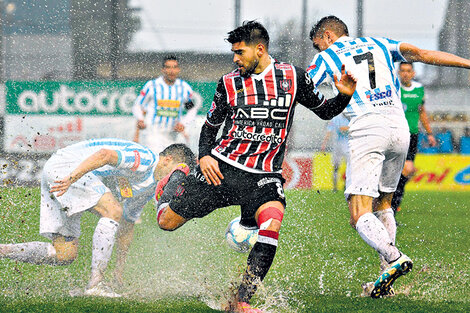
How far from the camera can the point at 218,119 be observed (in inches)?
183

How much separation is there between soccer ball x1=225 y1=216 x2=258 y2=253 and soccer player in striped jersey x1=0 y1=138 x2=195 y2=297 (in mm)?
938

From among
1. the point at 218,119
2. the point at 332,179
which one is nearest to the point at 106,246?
the point at 218,119

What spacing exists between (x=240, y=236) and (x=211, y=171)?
607 mm

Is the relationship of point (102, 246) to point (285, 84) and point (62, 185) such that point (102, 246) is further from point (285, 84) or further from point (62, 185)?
point (285, 84)

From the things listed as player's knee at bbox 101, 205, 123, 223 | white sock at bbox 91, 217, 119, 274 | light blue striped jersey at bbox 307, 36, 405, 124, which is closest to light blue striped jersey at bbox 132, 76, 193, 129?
player's knee at bbox 101, 205, 123, 223

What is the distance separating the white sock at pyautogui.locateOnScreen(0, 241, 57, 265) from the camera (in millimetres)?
5230

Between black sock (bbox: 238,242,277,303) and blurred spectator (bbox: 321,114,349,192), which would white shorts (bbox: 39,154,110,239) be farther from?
blurred spectator (bbox: 321,114,349,192)

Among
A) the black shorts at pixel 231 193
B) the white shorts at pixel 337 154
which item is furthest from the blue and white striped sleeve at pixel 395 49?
the white shorts at pixel 337 154

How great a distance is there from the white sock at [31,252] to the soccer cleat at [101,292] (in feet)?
1.86

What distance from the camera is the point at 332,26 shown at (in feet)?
17.7

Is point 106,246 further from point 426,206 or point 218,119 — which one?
point 426,206

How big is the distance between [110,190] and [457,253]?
3.51 m

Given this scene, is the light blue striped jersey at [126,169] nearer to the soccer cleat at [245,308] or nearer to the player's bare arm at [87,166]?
the player's bare arm at [87,166]

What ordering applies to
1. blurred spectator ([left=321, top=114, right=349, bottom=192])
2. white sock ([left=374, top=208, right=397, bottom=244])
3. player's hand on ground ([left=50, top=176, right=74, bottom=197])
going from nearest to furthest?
player's hand on ground ([left=50, top=176, right=74, bottom=197]) < white sock ([left=374, top=208, right=397, bottom=244]) < blurred spectator ([left=321, top=114, right=349, bottom=192])
